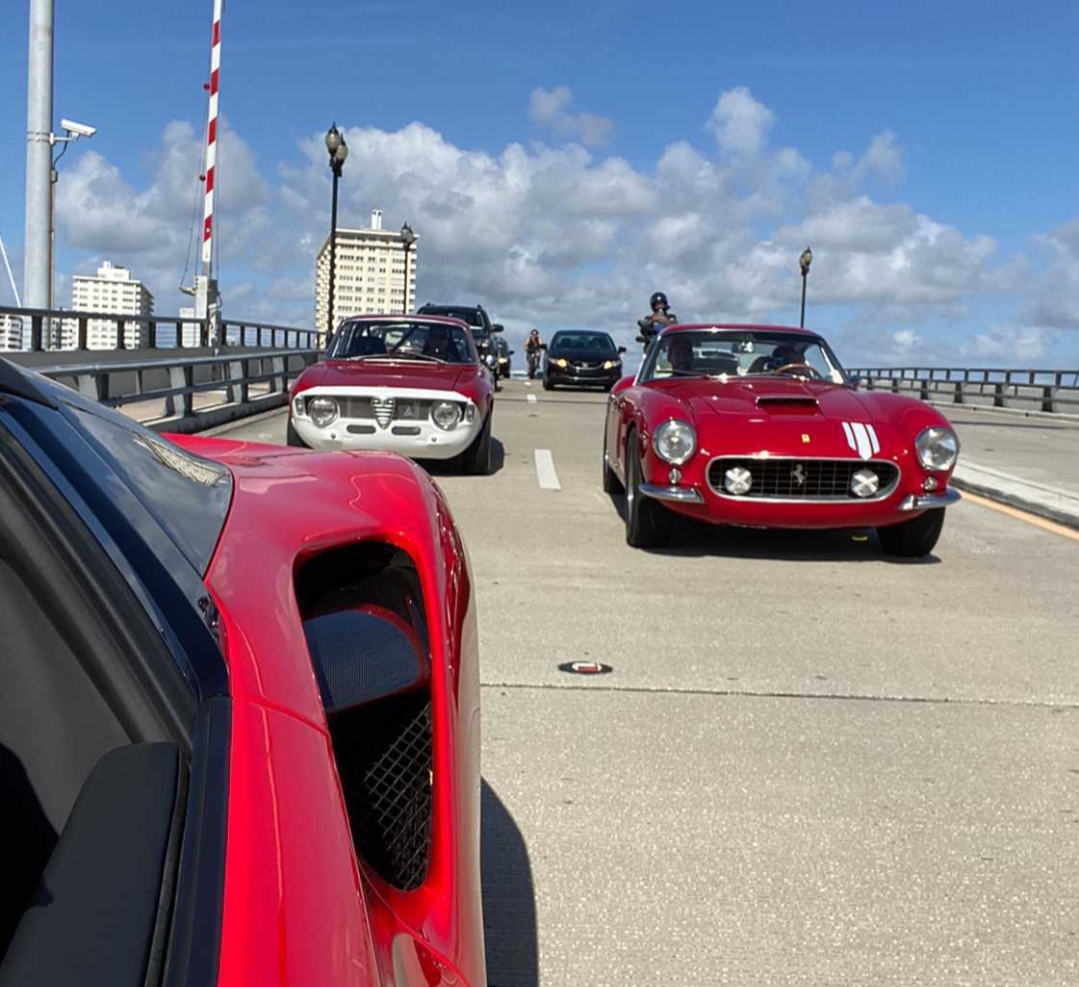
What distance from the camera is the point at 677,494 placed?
21.8 ft

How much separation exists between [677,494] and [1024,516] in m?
3.93

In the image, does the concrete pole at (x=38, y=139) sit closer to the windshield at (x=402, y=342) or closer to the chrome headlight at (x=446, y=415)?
the windshield at (x=402, y=342)

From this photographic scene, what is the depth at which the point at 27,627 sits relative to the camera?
4.46ft

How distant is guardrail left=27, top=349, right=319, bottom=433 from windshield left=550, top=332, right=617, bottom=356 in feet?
37.3

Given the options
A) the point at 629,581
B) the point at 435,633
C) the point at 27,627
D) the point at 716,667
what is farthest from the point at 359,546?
the point at 629,581

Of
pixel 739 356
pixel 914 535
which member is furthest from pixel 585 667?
pixel 739 356

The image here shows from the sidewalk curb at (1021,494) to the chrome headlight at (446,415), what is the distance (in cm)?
456

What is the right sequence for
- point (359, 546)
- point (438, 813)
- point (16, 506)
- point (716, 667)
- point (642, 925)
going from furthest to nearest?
point (716, 667) < point (642, 925) < point (359, 546) < point (438, 813) < point (16, 506)

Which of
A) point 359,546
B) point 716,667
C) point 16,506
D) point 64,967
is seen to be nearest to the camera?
point 64,967

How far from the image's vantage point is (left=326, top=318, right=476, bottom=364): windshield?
11180mm

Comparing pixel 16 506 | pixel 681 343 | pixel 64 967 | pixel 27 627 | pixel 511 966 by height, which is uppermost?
pixel 681 343

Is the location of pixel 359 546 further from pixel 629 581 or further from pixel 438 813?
pixel 629 581

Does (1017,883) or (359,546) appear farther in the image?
(1017,883)

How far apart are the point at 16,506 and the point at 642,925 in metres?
1.82
